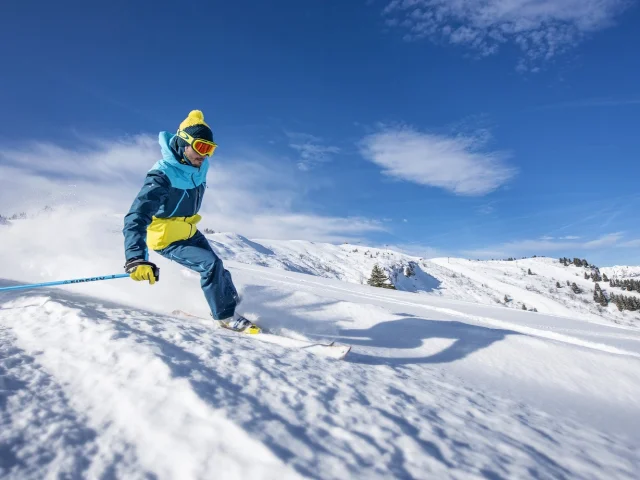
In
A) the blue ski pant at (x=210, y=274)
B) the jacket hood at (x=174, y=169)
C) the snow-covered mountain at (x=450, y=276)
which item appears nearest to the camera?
the jacket hood at (x=174, y=169)

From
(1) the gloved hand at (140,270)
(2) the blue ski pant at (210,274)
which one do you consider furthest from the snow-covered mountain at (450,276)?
(1) the gloved hand at (140,270)

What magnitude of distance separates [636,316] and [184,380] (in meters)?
133

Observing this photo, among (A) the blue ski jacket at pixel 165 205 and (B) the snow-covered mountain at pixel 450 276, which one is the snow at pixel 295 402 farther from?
(B) the snow-covered mountain at pixel 450 276

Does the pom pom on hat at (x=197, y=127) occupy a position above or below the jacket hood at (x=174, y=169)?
above

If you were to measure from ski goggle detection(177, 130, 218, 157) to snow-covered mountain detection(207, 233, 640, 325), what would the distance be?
207 feet

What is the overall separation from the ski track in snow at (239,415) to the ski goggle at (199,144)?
239 cm

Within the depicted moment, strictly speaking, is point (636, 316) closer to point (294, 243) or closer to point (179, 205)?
point (294, 243)

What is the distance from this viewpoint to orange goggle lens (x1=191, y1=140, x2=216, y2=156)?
483cm

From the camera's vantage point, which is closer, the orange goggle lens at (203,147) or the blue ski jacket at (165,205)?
the blue ski jacket at (165,205)

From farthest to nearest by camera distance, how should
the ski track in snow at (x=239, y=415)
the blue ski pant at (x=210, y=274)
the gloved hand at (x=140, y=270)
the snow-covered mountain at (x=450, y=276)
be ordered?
the snow-covered mountain at (x=450, y=276) < the blue ski pant at (x=210, y=274) < the gloved hand at (x=140, y=270) < the ski track in snow at (x=239, y=415)

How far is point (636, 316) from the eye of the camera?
98125mm

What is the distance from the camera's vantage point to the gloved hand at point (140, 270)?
3918 mm

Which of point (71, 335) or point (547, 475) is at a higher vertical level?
point (71, 335)

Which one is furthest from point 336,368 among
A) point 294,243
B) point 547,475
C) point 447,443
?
point 294,243
